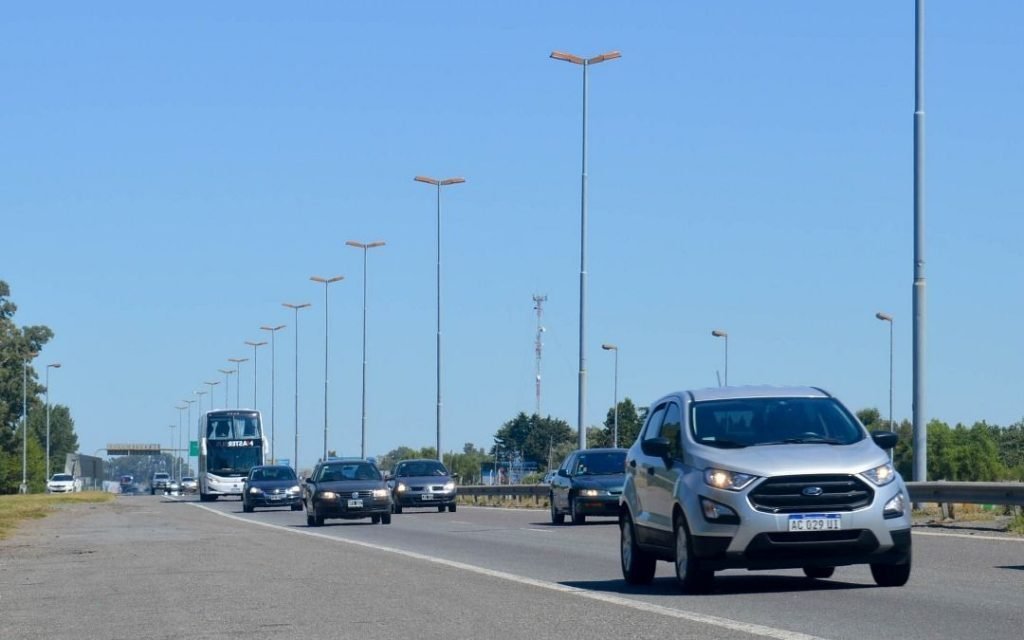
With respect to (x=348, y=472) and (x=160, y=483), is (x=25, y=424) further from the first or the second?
(x=348, y=472)

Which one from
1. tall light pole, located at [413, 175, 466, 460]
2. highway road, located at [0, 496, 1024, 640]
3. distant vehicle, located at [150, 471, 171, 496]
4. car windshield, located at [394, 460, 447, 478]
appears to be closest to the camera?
highway road, located at [0, 496, 1024, 640]

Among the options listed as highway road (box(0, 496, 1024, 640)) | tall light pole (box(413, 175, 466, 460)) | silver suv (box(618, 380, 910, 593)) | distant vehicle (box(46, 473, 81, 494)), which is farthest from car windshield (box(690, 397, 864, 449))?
distant vehicle (box(46, 473, 81, 494))

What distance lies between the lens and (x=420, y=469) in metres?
49.3

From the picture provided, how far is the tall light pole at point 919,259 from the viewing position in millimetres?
28078

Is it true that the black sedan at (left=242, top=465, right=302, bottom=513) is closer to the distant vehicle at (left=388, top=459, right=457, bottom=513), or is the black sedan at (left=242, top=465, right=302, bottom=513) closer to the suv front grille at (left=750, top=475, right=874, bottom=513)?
the distant vehicle at (left=388, top=459, right=457, bottom=513)

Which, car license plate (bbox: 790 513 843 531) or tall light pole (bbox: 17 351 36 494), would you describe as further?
tall light pole (bbox: 17 351 36 494)

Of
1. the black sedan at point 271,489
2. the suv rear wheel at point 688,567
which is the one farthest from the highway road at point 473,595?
the black sedan at point 271,489

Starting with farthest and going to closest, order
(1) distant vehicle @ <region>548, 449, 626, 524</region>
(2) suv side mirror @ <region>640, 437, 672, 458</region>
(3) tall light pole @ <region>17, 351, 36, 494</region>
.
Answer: (3) tall light pole @ <region>17, 351, 36, 494</region>, (1) distant vehicle @ <region>548, 449, 626, 524</region>, (2) suv side mirror @ <region>640, 437, 672, 458</region>

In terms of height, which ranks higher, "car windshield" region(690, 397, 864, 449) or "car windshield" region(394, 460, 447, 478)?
"car windshield" region(690, 397, 864, 449)

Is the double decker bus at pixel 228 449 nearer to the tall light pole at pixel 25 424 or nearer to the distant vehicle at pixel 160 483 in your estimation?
the tall light pole at pixel 25 424

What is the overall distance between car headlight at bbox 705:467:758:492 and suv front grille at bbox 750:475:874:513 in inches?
4.3

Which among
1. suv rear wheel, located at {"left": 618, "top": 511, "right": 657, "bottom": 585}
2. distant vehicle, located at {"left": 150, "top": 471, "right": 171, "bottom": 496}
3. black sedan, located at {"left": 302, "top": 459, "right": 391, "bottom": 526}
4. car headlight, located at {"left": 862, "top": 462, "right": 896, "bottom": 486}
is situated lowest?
distant vehicle, located at {"left": 150, "top": 471, "right": 171, "bottom": 496}

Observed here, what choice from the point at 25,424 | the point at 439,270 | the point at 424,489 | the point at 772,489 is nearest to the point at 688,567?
the point at 772,489

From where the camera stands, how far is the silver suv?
A: 45.0 feet
